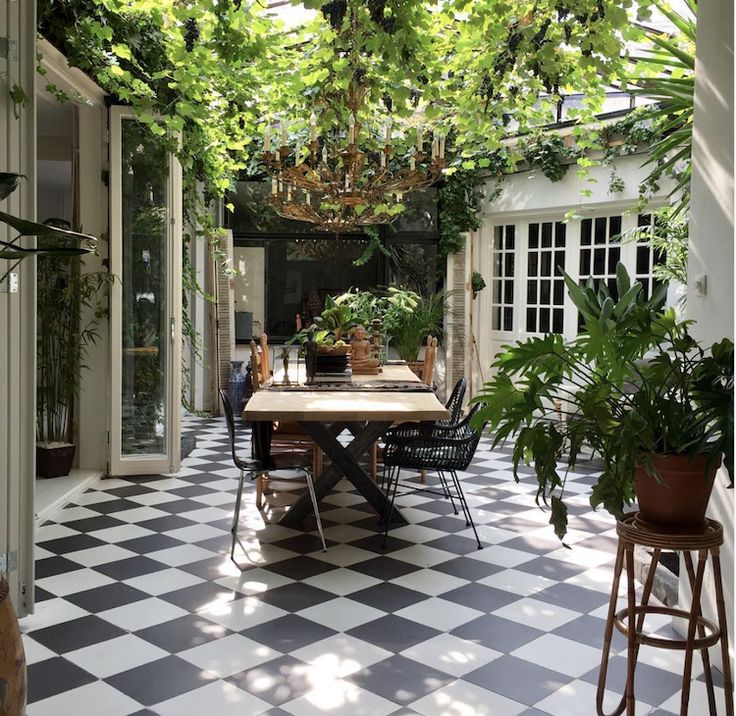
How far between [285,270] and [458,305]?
117 inches

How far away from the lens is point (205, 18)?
6328 millimetres

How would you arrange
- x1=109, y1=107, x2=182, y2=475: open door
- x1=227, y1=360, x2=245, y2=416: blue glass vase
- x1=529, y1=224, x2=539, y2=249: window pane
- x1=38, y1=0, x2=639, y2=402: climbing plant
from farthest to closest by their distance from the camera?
x1=227, y1=360, x2=245, y2=416: blue glass vase, x1=529, y1=224, x2=539, y2=249: window pane, x1=109, y1=107, x2=182, y2=475: open door, x1=38, y1=0, x2=639, y2=402: climbing plant

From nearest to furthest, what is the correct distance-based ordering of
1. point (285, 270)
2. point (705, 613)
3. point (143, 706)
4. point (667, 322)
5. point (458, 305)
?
point (667, 322)
point (143, 706)
point (705, 613)
point (458, 305)
point (285, 270)

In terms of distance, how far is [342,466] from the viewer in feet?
18.0

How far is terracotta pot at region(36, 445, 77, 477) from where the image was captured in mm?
6617

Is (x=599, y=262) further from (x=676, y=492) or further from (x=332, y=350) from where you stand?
(x=676, y=492)

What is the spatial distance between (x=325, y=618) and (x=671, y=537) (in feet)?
6.03

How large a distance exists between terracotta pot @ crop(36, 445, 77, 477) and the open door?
365mm

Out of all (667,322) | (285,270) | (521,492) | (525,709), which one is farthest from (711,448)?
(285,270)

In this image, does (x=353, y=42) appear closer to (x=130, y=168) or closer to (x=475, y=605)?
(x=130, y=168)

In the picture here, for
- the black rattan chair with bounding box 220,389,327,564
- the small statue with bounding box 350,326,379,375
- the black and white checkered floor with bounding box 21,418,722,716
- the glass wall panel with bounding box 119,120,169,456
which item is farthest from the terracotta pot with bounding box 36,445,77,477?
the small statue with bounding box 350,326,379,375

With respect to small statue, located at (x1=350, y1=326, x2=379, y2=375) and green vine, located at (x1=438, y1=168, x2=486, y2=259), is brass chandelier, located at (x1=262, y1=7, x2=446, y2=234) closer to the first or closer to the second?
small statue, located at (x1=350, y1=326, x2=379, y2=375)

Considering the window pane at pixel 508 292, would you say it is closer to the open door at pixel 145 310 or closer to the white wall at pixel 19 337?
the open door at pixel 145 310

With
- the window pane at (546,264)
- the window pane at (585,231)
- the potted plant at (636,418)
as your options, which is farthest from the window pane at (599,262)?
the potted plant at (636,418)
